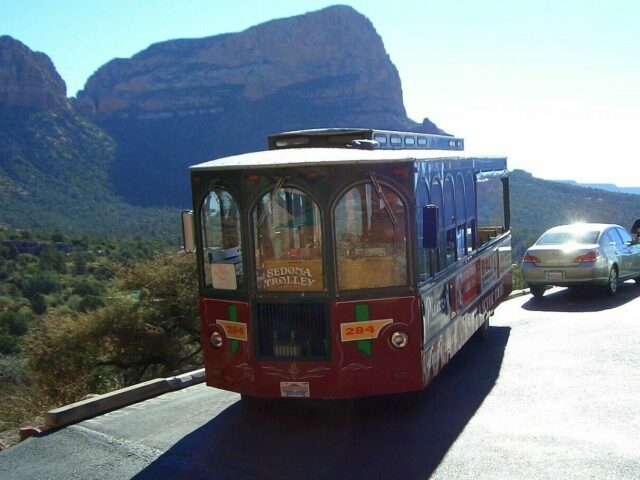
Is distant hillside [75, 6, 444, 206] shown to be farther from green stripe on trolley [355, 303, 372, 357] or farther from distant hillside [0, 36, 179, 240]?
green stripe on trolley [355, 303, 372, 357]

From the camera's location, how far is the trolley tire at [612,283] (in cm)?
1470

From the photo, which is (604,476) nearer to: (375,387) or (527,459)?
(527,459)

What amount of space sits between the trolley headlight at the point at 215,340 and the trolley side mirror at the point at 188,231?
2.86 ft

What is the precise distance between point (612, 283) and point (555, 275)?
4.18 feet

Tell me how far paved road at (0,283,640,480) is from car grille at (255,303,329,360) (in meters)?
0.74

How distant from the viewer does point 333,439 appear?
6.85m

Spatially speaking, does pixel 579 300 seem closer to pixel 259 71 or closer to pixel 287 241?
pixel 287 241

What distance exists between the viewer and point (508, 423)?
706cm

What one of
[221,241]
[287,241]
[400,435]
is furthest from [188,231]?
[400,435]

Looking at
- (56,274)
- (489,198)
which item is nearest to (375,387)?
(489,198)

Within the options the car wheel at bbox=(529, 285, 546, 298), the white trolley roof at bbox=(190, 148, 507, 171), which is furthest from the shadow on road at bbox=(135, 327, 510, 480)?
the car wheel at bbox=(529, 285, 546, 298)

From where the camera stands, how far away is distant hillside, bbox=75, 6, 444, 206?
228ft

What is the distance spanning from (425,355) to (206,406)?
2491 millimetres

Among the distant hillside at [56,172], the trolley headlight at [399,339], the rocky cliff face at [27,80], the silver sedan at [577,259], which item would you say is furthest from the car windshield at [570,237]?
the rocky cliff face at [27,80]
